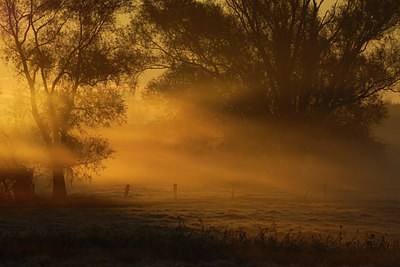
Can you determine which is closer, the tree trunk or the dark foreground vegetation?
the dark foreground vegetation

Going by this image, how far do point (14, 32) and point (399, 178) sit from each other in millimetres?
59328

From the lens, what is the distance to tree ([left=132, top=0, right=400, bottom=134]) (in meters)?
31.2

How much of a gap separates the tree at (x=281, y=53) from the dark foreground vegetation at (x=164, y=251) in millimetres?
19319

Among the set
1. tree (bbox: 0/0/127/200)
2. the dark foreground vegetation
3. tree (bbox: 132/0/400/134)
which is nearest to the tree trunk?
tree (bbox: 0/0/127/200)

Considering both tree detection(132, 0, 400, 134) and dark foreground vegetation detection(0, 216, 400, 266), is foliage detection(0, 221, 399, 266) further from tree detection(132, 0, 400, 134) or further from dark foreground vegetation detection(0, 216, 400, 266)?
tree detection(132, 0, 400, 134)

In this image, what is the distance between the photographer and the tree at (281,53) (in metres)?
31.2

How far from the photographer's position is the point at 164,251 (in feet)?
41.0

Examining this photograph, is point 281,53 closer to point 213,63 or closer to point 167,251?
point 213,63

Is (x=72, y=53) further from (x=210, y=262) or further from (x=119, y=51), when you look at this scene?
(x=210, y=262)

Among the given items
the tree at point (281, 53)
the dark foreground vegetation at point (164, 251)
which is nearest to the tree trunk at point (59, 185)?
the tree at point (281, 53)

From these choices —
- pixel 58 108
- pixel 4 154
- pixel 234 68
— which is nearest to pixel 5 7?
pixel 58 108

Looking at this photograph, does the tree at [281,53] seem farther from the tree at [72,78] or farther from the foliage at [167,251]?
the foliage at [167,251]

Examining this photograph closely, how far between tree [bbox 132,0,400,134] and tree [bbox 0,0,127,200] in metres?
5.21

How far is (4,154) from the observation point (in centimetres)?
2666
